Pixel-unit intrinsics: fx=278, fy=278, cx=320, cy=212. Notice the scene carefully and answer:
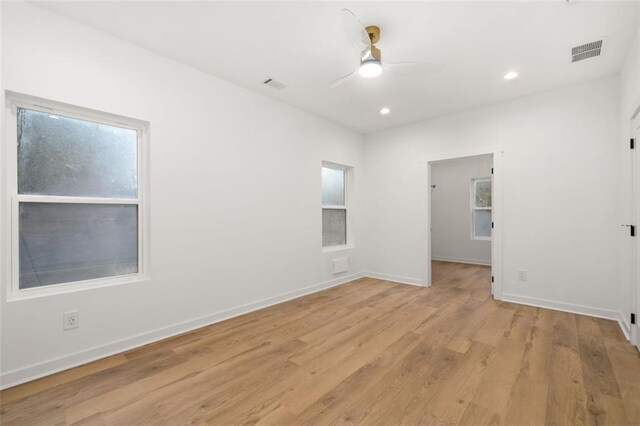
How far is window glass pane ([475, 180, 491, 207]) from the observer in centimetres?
684

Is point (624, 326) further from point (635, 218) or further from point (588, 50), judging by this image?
point (588, 50)

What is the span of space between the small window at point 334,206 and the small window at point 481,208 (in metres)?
3.80

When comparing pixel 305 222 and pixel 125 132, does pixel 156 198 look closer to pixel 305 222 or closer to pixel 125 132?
pixel 125 132

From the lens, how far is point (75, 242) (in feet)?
7.72

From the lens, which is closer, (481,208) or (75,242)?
(75,242)

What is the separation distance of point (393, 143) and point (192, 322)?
4187 millimetres

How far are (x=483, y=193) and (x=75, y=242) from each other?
7661 millimetres

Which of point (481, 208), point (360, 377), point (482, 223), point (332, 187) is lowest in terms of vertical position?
point (360, 377)

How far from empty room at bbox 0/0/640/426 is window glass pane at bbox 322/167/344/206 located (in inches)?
20.9

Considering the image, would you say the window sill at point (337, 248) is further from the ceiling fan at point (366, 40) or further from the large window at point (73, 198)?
the ceiling fan at point (366, 40)

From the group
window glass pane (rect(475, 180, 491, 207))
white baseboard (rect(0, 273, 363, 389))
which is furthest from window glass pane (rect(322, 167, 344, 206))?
window glass pane (rect(475, 180, 491, 207))

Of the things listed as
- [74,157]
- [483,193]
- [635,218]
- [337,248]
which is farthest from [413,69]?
[483,193]

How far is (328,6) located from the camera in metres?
2.13

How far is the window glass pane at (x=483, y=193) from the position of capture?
22.4 ft
